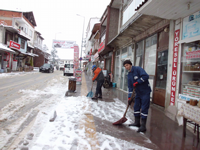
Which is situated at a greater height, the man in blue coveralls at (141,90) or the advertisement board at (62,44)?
the advertisement board at (62,44)

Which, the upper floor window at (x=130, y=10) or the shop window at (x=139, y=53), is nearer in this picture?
the shop window at (x=139, y=53)

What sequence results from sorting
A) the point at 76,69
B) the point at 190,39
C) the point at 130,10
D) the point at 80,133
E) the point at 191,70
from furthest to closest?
1. the point at 76,69
2. the point at 130,10
3. the point at 191,70
4. the point at 190,39
5. the point at 80,133

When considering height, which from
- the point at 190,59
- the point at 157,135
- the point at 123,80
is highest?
the point at 190,59

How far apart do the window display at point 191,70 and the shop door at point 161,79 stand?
990 millimetres

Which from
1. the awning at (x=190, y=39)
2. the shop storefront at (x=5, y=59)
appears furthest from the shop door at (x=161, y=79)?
the shop storefront at (x=5, y=59)

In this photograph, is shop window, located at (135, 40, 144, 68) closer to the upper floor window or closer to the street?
the upper floor window

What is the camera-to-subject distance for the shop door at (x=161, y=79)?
18.2ft

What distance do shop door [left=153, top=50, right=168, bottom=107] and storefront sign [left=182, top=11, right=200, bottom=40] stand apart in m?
1.18

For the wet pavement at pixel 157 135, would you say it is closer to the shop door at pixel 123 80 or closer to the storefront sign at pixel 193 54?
the storefront sign at pixel 193 54

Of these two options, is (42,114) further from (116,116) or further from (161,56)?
(161,56)

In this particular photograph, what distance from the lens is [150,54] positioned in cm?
680

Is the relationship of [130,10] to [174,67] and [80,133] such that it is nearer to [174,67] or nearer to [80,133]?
[174,67]

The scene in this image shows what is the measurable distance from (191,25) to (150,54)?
2.59 m

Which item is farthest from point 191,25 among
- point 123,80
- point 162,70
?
point 123,80
